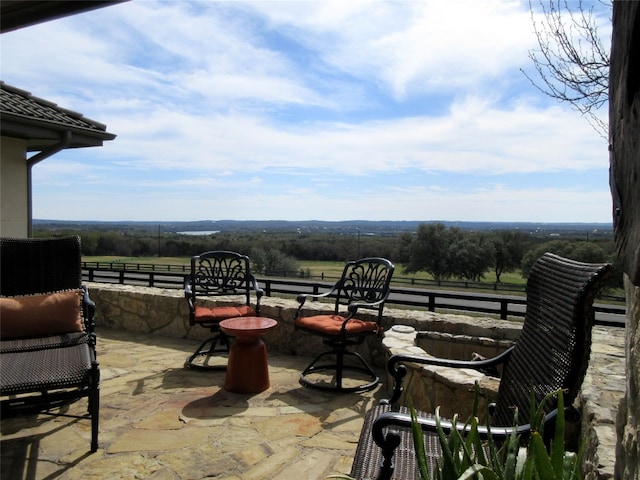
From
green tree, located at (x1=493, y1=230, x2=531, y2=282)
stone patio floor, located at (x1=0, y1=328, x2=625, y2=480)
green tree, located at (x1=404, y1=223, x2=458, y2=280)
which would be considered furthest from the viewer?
green tree, located at (x1=404, y1=223, x2=458, y2=280)

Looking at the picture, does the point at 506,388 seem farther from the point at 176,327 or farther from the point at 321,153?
the point at 321,153

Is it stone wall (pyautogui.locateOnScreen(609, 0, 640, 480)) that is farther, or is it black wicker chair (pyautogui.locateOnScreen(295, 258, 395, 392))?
black wicker chair (pyautogui.locateOnScreen(295, 258, 395, 392))

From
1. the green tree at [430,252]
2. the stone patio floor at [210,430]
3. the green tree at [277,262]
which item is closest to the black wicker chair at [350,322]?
the stone patio floor at [210,430]

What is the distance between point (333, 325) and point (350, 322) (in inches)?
5.3

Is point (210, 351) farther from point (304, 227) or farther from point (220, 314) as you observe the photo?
point (304, 227)

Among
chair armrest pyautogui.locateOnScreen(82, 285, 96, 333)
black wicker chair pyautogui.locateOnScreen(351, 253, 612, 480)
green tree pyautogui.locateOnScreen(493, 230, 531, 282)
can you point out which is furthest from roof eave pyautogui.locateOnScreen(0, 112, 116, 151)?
green tree pyautogui.locateOnScreen(493, 230, 531, 282)

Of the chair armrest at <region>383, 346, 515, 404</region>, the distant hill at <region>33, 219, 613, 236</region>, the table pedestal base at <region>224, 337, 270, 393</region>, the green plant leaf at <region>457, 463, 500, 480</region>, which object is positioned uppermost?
the distant hill at <region>33, 219, 613, 236</region>

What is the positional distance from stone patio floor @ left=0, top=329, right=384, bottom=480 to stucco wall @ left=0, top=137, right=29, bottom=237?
7.83 ft

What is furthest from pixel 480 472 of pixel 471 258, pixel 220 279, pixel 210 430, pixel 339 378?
pixel 471 258

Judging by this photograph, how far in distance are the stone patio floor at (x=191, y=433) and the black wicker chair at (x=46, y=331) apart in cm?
16

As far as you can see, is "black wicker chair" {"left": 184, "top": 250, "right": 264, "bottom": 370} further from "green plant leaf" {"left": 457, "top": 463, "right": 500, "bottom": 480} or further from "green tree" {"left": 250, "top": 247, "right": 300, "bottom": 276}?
"green tree" {"left": 250, "top": 247, "right": 300, "bottom": 276}

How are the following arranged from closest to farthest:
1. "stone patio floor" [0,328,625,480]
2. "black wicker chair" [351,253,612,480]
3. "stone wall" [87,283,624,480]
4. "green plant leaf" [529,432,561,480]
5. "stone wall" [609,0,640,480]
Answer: "stone wall" [609,0,640,480]
"green plant leaf" [529,432,561,480]
"black wicker chair" [351,253,612,480]
"stone wall" [87,283,624,480]
"stone patio floor" [0,328,625,480]

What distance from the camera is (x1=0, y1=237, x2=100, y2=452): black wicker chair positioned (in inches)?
85.3

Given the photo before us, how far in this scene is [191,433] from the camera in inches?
99.5
